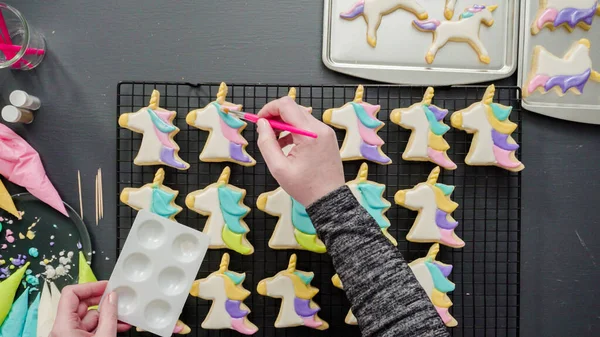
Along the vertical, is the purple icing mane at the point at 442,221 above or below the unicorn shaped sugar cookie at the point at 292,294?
above

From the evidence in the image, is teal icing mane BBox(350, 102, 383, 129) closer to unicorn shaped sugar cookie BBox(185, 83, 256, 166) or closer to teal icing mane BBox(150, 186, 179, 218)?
unicorn shaped sugar cookie BBox(185, 83, 256, 166)

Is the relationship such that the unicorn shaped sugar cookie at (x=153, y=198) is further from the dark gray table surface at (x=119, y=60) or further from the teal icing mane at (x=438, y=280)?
the teal icing mane at (x=438, y=280)

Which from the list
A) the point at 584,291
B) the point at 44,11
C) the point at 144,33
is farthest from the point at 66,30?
the point at 584,291

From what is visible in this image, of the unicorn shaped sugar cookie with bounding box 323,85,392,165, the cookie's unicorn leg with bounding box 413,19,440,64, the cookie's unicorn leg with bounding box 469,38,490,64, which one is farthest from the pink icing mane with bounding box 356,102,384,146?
the cookie's unicorn leg with bounding box 469,38,490,64

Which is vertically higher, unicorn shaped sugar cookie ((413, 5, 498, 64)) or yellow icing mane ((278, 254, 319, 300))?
unicorn shaped sugar cookie ((413, 5, 498, 64))

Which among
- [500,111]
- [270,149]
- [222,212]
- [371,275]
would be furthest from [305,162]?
[500,111]

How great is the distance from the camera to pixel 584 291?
1182 millimetres

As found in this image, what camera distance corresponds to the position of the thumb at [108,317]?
83 centimetres

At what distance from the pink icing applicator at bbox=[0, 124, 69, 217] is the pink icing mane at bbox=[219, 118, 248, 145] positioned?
48 cm

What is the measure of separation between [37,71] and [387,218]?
996mm

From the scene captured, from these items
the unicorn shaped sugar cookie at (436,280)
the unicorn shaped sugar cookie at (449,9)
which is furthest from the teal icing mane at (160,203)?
the unicorn shaped sugar cookie at (449,9)

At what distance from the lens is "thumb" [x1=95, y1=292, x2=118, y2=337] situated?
83cm

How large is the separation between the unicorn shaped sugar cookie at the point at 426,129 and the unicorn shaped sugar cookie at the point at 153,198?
0.58 meters

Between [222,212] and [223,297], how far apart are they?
0.67 ft
